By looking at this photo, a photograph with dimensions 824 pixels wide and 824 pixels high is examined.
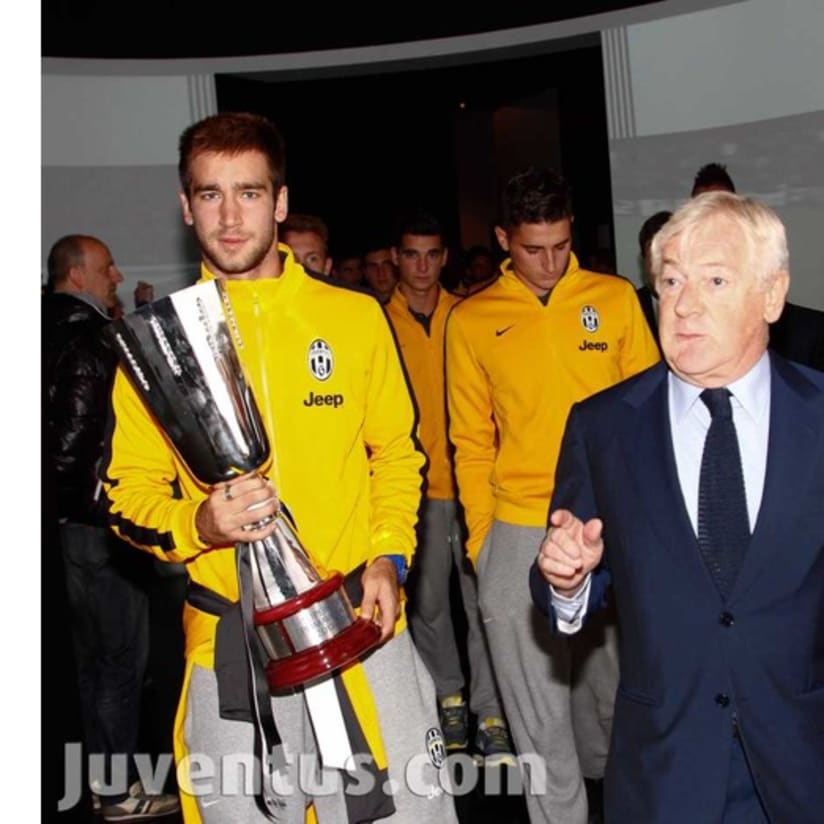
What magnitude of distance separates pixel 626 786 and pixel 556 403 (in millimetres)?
1939

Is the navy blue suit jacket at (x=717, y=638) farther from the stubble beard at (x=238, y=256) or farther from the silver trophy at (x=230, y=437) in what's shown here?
the stubble beard at (x=238, y=256)

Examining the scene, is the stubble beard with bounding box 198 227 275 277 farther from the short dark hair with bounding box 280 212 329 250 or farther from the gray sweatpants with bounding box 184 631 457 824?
the short dark hair with bounding box 280 212 329 250

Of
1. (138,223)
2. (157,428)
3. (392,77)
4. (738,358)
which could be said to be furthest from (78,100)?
(738,358)

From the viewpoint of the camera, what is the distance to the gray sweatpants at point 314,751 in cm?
286

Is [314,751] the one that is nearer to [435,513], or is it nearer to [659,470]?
[659,470]

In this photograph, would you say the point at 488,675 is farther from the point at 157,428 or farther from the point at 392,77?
the point at 392,77

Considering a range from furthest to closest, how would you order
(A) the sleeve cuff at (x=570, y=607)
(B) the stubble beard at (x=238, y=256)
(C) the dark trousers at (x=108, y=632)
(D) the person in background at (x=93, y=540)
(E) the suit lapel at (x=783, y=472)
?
1. (C) the dark trousers at (x=108, y=632)
2. (D) the person in background at (x=93, y=540)
3. (B) the stubble beard at (x=238, y=256)
4. (A) the sleeve cuff at (x=570, y=607)
5. (E) the suit lapel at (x=783, y=472)

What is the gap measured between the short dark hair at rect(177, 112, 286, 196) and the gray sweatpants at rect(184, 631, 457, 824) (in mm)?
1063

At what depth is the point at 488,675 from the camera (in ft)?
18.2

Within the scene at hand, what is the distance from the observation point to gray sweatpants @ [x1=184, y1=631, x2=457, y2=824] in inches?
112

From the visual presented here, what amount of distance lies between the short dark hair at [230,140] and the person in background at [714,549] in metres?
0.91

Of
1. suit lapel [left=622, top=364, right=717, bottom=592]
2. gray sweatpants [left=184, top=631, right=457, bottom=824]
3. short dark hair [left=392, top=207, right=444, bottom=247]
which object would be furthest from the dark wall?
suit lapel [left=622, top=364, right=717, bottom=592]

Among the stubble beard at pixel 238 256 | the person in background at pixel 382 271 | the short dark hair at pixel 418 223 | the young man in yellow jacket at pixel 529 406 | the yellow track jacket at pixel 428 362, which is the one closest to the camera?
the stubble beard at pixel 238 256

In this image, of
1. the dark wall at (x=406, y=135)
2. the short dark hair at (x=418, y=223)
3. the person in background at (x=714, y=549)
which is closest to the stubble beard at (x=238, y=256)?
the person in background at (x=714, y=549)
